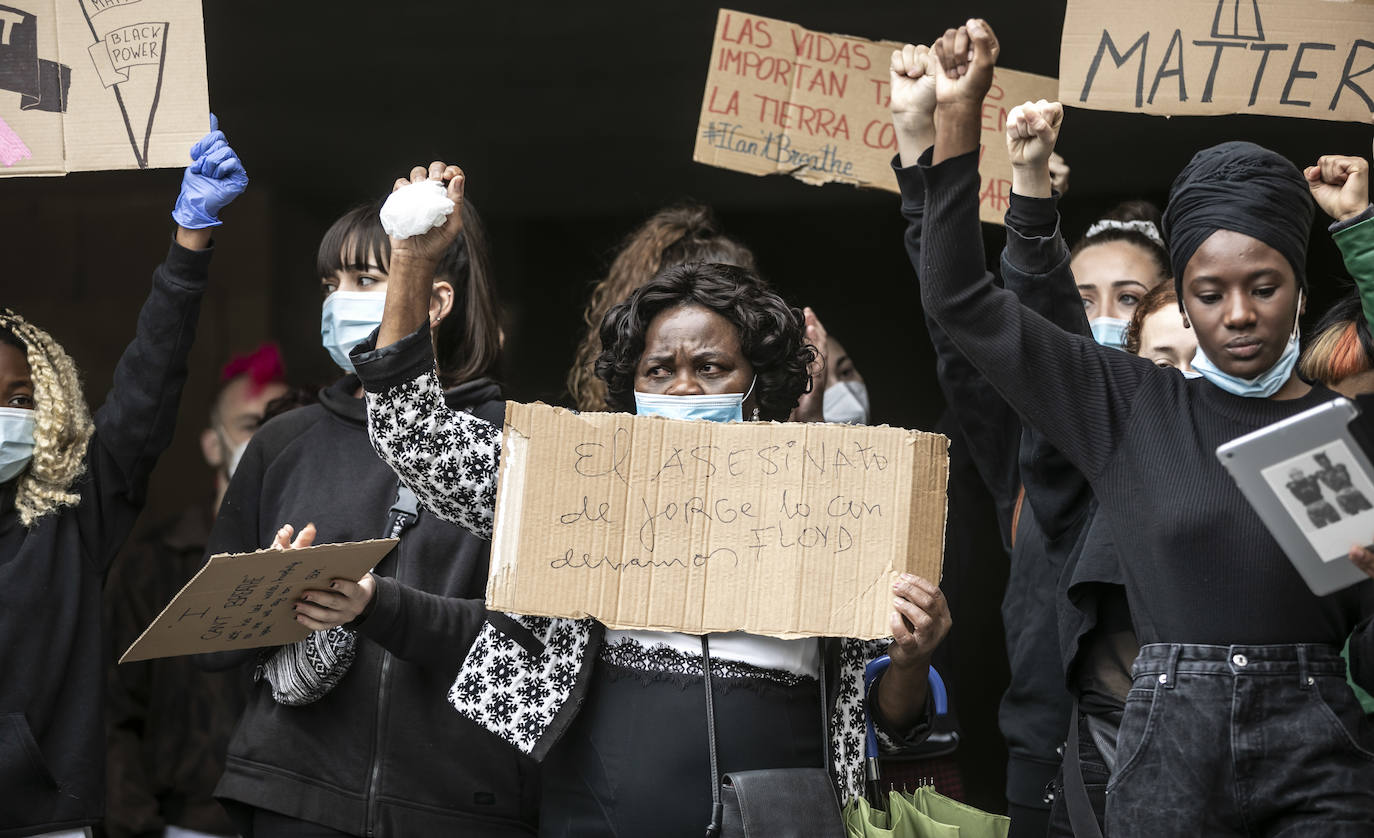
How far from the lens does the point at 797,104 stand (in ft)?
15.7

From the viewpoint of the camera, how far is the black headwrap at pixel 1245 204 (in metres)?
2.53

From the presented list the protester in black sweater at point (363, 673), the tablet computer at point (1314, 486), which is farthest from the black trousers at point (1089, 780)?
the protester in black sweater at point (363, 673)

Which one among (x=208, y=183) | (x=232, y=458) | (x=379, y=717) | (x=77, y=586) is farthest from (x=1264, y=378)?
(x=232, y=458)

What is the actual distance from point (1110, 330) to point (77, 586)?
280 cm

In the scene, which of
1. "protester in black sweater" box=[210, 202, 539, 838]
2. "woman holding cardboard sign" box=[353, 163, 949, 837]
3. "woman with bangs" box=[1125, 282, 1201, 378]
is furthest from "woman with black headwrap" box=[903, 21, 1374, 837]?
"protester in black sweater" box=[210, 202, 539, 838]

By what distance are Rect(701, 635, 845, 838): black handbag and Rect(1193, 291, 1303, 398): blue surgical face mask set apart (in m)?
0.99

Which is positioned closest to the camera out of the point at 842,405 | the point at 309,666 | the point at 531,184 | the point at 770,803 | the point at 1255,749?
the point at 1255,749

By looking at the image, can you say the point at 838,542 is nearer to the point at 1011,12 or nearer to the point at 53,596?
the point at 53,596

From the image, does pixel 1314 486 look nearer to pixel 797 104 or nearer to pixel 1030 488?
pixel 1030 488

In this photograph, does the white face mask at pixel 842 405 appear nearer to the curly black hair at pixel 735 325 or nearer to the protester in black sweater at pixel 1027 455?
the protester in black sweater at pixel 1027 455

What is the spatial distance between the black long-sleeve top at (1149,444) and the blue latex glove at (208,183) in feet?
5.87

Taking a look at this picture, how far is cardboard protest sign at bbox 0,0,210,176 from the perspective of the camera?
370cm

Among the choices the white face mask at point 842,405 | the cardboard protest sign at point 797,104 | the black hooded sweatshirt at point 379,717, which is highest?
the cardboard protest sign at point 797,104

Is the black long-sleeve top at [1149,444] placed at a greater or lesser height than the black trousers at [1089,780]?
greater
